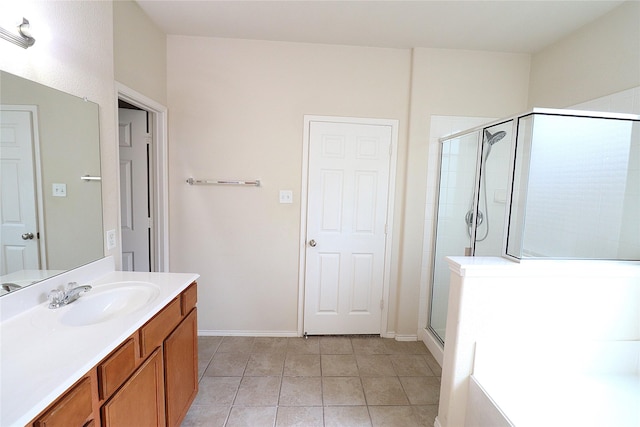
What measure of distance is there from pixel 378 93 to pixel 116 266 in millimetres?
2441

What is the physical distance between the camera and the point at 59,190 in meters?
1.46

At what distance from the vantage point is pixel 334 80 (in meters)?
2.59

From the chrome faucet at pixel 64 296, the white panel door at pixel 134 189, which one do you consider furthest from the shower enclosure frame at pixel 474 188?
the white panel door at pixel 134 189

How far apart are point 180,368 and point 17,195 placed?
1129 mm

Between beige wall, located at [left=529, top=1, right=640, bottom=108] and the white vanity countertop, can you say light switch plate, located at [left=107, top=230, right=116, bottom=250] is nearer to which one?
the white vanity countertop

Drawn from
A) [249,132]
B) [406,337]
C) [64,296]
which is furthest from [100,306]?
[406,337]

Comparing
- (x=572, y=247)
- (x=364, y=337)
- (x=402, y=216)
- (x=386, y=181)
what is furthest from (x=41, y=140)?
(x=572, y=247)

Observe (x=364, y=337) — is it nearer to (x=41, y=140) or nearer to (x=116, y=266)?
(x=116, y=266)

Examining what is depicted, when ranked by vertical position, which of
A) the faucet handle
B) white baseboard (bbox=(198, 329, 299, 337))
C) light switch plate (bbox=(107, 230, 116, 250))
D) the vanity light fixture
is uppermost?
the vanity light fixture

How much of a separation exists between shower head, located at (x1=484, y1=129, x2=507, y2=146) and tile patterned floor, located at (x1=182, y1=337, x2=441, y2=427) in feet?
5.96

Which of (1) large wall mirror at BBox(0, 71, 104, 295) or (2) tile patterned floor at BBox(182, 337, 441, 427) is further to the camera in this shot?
(2) tile patterned floor at BBox(182, 337, 441, 427)

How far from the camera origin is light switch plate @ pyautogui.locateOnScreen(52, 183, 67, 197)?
143cm

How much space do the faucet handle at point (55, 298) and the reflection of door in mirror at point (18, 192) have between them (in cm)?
14

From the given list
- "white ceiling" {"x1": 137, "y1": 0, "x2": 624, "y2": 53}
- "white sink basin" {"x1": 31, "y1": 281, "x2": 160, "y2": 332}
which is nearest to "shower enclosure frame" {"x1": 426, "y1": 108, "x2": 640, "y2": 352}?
"white ceiling" {"x1": 137, "y1": 0, "x2": 624, "y2": 53}
